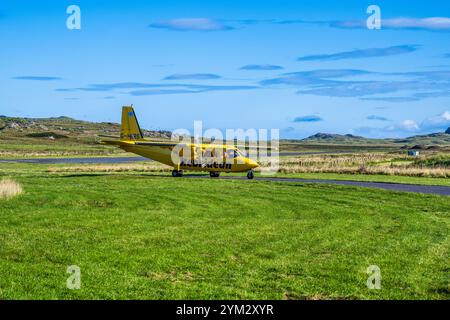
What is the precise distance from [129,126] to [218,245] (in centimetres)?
3083

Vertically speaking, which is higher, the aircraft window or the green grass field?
the aircraft window

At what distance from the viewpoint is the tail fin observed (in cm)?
4531

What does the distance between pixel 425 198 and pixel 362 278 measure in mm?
18526

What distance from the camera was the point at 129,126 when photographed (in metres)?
45.4

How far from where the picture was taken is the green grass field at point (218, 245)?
1152 centimetres

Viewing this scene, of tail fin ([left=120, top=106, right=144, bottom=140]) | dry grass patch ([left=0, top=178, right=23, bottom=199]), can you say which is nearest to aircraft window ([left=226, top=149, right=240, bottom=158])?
tail fin ([left=120, top=106, right=144, bottom=140])

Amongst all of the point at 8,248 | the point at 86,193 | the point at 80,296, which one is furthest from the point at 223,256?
the point at 86,193

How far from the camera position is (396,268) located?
13.6 meters

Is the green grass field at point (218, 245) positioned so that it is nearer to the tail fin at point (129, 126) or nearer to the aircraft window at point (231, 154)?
the aircraft window at point (231, 154)

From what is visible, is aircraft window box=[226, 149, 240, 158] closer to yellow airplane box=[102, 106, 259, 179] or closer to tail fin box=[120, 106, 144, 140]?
yellow airplane box=[102, 106, 259, 179]

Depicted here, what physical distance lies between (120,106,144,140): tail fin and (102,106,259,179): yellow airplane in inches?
51.6

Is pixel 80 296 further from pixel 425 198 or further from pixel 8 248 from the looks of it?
pixel 425 198

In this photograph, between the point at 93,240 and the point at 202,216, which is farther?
the point at 202,216

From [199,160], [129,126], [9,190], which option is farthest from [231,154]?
[9,190]
